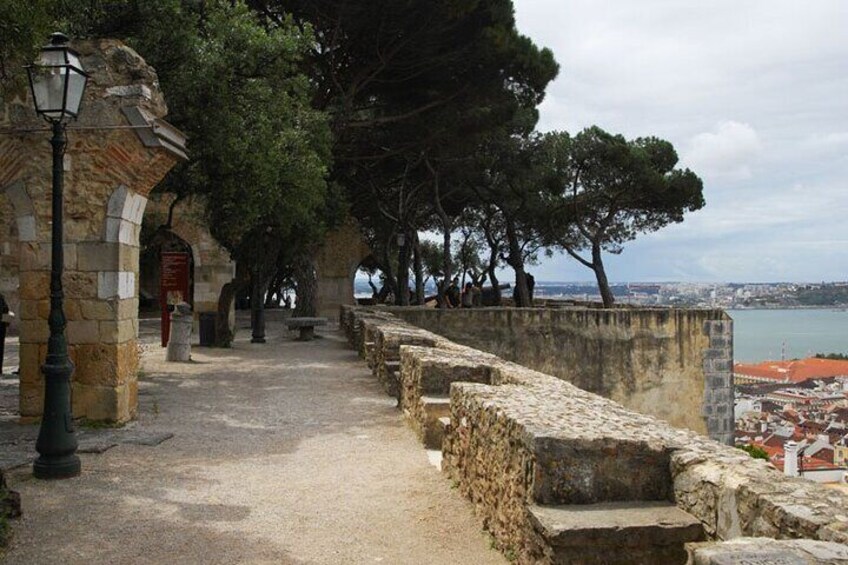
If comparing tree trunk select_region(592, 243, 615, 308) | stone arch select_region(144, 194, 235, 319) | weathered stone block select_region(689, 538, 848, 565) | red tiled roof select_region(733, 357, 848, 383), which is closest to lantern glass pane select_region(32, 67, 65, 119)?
weathered stone block select_region(689, 538, 848, 565)

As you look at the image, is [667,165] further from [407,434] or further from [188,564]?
[188,564]

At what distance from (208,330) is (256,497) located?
11.4 meters

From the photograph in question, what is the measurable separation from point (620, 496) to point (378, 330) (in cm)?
777

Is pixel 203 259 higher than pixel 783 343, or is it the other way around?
pixel 203 259

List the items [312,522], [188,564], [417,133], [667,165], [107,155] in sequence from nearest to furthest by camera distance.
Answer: [188,564] → [312,522] → [107,155] → [417,133] → [667,165]

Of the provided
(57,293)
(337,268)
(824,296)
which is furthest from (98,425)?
(824,296)

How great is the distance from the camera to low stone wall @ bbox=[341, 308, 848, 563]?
2686mm

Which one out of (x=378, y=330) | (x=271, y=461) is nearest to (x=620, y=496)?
(x=271, y=461)

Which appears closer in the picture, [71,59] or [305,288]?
[71,59]

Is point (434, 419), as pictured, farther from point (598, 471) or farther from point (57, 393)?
point (598, 471)

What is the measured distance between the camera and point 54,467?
17.6 feet

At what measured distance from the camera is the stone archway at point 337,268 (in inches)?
1153

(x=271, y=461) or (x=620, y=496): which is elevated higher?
(x=620, y=496)

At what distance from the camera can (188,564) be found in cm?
387
